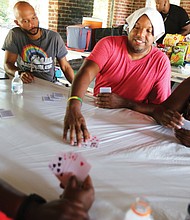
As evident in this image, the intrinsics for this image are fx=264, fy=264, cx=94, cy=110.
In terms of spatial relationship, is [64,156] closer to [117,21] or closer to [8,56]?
[8,56]

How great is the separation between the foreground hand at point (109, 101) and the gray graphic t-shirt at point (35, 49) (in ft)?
3.35

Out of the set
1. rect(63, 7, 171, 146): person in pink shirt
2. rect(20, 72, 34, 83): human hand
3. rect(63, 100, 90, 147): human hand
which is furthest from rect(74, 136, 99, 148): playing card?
rect(20, 72, 34, 83): human hand

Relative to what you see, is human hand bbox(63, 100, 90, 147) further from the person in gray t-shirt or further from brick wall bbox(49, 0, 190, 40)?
brick wall bbox(49, 0, 190, 40)

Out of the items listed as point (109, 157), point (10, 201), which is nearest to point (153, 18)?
point (109, 157)

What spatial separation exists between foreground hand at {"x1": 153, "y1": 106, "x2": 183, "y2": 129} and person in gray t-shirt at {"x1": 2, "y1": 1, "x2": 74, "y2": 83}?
1.25 metres

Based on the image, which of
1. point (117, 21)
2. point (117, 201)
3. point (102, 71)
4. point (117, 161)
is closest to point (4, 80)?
point (102, 71)

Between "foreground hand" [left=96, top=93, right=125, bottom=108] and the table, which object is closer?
the table

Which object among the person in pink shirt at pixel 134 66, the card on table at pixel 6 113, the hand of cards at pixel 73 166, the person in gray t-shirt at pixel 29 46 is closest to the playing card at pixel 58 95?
the person in pink shirt at pixel 134 66

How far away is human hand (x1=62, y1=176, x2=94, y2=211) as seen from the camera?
651 millimetres

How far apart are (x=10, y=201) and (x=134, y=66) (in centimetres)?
126

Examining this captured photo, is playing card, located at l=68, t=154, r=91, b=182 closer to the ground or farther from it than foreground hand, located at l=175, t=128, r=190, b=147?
farther from it

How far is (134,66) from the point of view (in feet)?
5.62

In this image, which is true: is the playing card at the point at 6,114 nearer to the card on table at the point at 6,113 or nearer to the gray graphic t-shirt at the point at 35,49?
the card on table at the point at 6,113

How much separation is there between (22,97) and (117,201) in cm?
110
